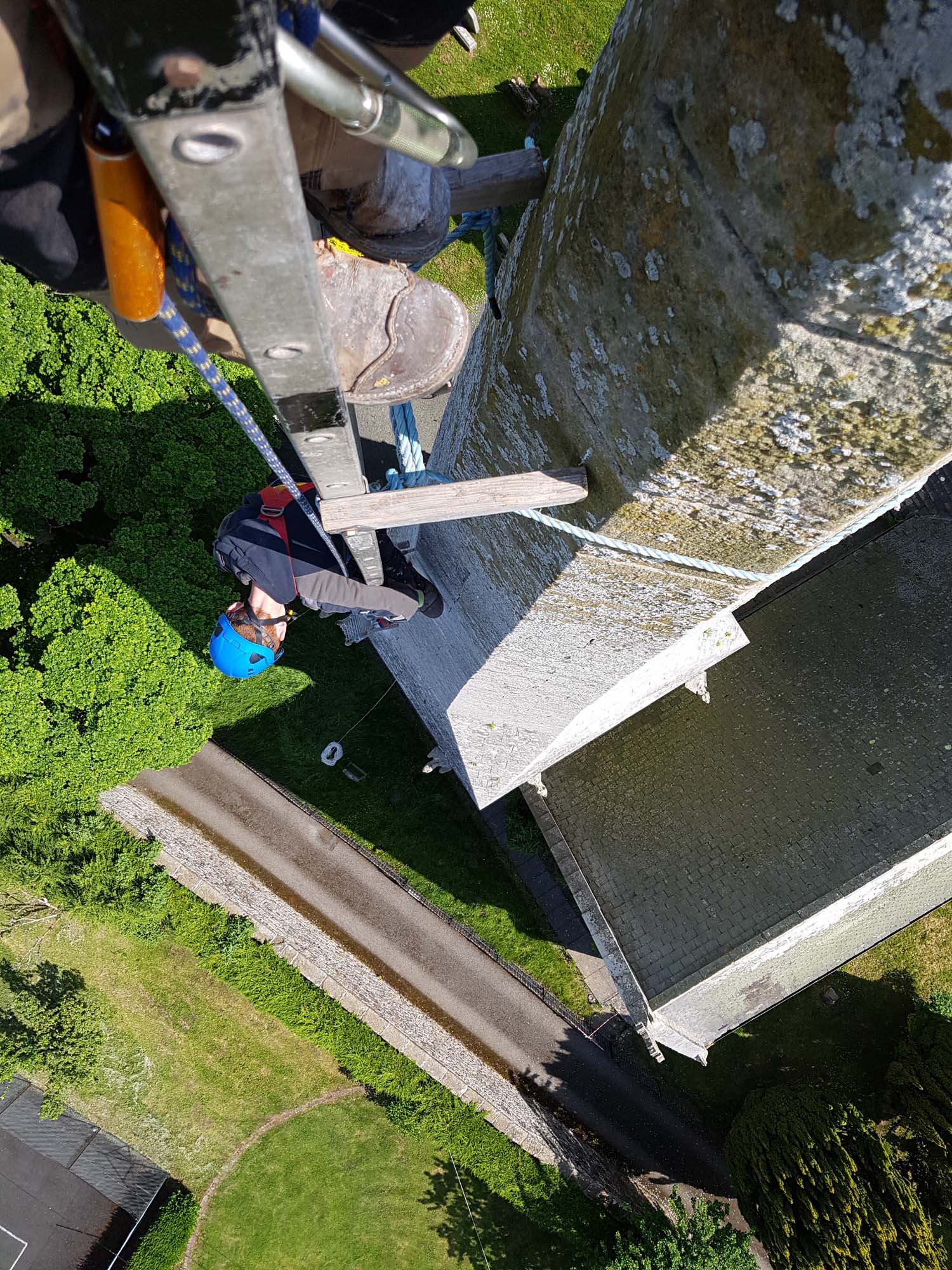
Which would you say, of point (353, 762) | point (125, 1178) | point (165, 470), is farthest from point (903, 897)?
point (125, 1178)

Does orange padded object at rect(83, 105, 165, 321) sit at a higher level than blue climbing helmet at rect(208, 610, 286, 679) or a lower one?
higher

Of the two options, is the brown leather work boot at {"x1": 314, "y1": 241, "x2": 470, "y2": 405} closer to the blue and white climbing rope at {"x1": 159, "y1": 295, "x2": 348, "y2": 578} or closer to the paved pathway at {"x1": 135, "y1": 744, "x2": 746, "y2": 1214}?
the blue and white climbing rope at {"x1": 159, "y1": 295, "x2": 348, "y2": 578}

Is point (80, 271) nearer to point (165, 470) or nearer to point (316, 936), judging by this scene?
point (165, 470)

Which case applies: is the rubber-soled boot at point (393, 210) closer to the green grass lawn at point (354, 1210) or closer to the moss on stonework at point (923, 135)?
the moss on stonework at point (923, 135)

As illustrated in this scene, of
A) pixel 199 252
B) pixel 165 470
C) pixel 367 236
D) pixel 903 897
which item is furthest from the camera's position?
pixel 903 897

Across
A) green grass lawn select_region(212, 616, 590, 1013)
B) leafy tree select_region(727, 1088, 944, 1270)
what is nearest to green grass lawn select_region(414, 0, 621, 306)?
green grass lawn select_region(212, 616, 590, 1013)
